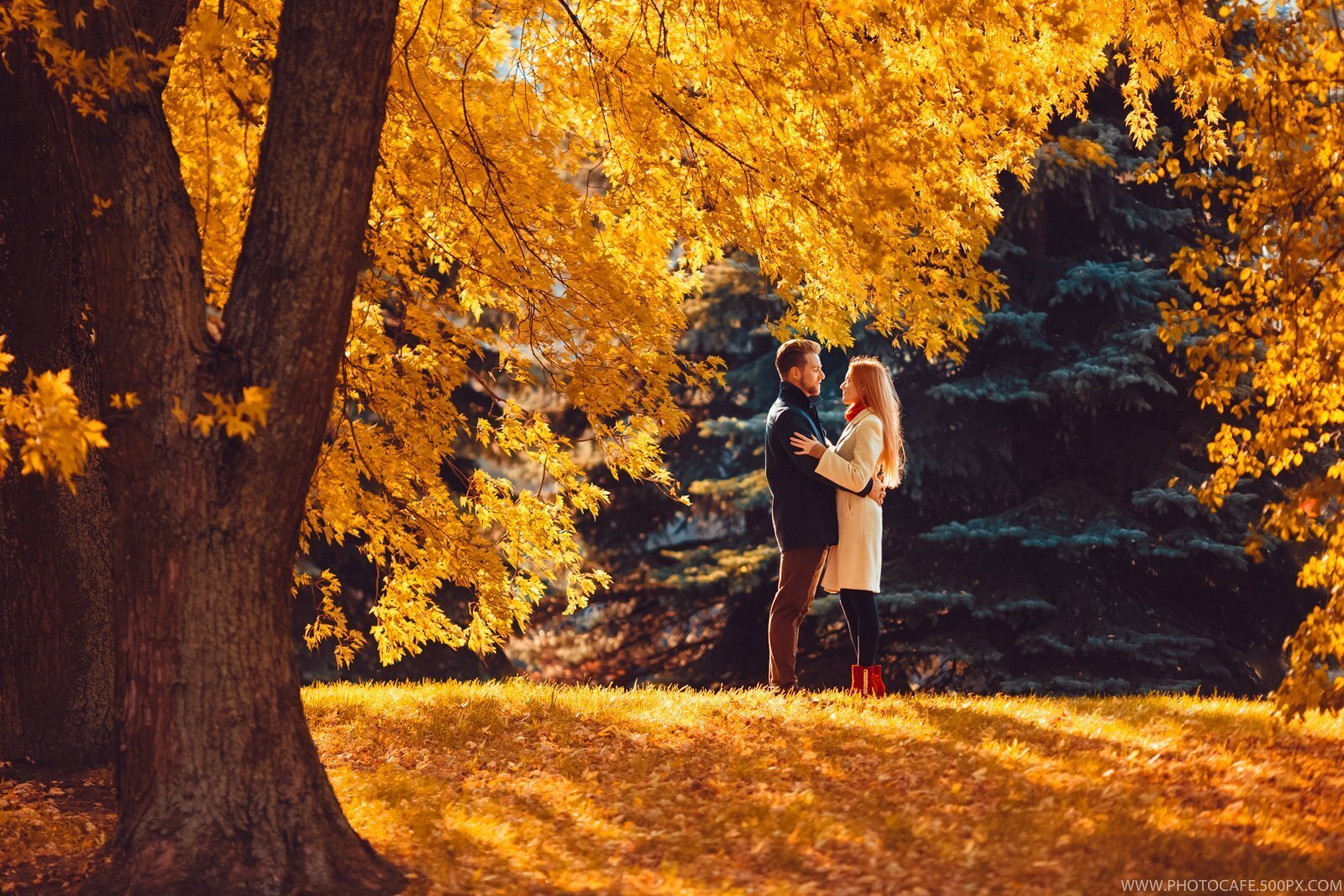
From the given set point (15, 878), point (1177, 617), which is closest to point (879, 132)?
point (15, 878)

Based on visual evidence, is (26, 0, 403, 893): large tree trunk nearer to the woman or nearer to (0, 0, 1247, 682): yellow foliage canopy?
(0, 0, 1247, 682): yellow foliage canopy

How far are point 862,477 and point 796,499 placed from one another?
0.41 m

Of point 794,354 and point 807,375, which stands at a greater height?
point 794,354

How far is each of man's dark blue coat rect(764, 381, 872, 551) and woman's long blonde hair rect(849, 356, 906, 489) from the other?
19cm

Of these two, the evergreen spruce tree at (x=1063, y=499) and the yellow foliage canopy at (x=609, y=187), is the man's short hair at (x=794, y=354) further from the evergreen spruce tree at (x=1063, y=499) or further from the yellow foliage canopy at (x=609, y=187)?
the evergreen spruce tree at (x=1063, y=499)

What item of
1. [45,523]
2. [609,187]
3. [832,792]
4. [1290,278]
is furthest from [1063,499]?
[45,523]

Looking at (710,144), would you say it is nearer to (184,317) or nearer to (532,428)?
(532,428)

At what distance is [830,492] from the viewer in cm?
723

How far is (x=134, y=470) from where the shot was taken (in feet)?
15.3

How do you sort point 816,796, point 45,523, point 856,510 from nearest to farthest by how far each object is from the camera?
point 816,796 → point 45,523 → point 856,510

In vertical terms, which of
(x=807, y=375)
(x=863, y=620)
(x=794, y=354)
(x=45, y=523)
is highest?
(x=794, y=354)

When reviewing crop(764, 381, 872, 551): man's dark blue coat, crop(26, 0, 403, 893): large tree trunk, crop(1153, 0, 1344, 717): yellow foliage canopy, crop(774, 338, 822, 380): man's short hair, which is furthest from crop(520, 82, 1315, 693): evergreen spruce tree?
crop(26, 0, 403, 893): large tree trunk

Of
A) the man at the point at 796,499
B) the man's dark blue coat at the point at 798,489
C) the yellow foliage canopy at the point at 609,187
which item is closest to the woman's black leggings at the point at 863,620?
the man at the point at 796,499

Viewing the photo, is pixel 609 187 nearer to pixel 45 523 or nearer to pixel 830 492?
pixel 830 492
